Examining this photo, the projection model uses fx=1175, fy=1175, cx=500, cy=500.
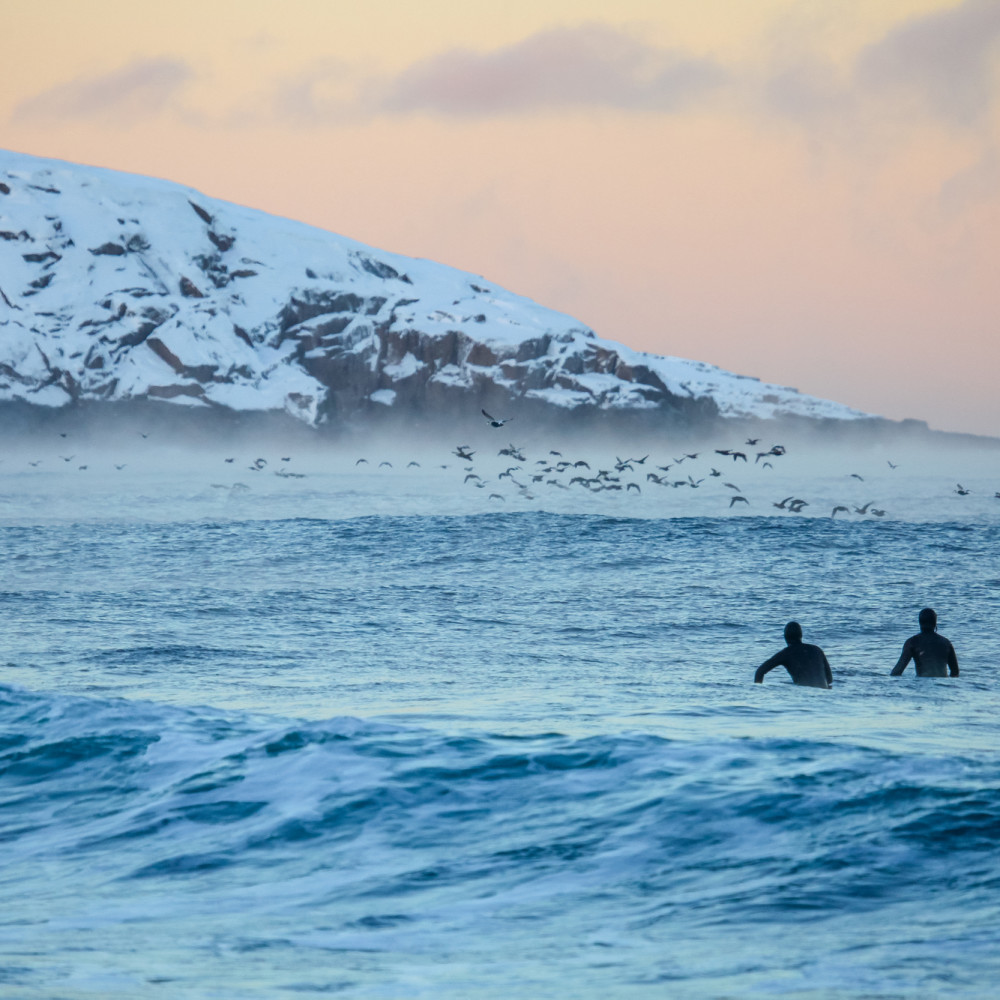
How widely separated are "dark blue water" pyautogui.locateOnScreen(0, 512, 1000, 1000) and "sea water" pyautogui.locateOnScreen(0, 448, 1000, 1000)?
0.10 ft

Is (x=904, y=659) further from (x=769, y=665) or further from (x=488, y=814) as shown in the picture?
(x=488, y=814)

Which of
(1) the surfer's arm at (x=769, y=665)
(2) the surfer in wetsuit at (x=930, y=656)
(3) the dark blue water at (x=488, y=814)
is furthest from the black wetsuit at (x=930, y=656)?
(1) the surfer's arm at (x=769, y=665)

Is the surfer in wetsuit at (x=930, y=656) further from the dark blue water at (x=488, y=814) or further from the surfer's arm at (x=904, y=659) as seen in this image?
the dark blue water at (x=488, y=814)

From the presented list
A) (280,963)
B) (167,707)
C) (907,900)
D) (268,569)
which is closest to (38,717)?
(167,707)

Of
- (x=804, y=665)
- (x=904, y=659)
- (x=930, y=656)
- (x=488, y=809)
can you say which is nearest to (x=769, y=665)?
(x=804, y=665)

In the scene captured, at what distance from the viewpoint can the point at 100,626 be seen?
804 inches

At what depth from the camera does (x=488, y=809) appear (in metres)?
9.21

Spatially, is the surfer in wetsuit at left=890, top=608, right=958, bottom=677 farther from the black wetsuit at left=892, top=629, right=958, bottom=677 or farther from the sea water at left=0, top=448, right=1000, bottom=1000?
the sea water at left=0, top=448, right=1000, bottom=1000

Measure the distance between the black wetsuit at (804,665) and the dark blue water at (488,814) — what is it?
242mm

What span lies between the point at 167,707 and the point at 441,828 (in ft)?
17.1

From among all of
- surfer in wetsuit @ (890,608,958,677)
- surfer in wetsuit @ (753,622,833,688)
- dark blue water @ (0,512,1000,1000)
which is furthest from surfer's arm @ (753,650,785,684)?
surfer in wetsuit @ (890,608,958,677)

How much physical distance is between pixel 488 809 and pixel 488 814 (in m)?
0.10

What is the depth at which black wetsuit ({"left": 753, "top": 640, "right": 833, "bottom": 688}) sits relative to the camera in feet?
48.1

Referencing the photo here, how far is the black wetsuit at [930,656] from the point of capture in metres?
15.3
